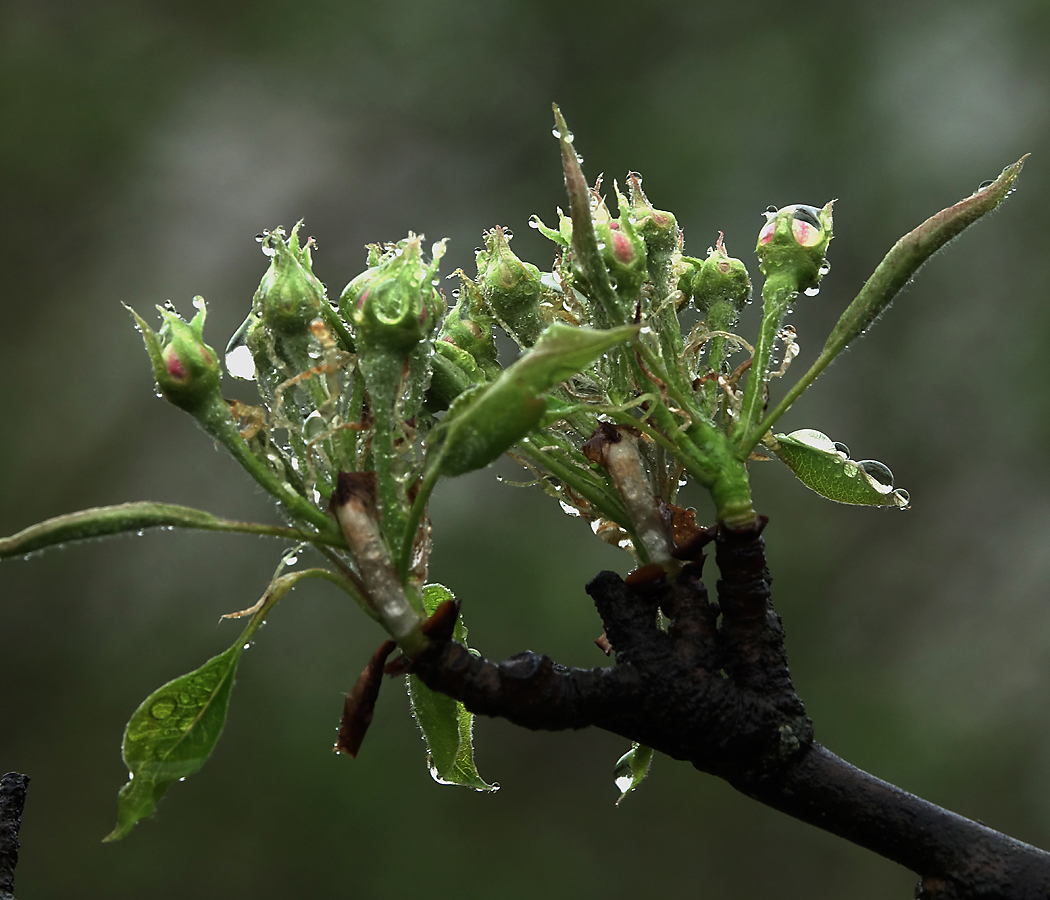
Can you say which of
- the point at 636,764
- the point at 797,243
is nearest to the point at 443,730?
the point at 636,764

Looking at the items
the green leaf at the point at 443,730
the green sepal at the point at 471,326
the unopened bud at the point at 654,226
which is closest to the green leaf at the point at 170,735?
the green leaf at the point at 443,730

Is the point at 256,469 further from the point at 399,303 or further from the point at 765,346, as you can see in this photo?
the point at 765,346

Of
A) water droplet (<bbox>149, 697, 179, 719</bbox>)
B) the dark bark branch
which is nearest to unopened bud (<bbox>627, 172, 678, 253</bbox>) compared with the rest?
water droplet (<bbox>149, 697, 179, 719</bbox>)

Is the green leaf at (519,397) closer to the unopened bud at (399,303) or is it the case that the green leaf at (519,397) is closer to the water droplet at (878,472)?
the unopened bud at (399,303)

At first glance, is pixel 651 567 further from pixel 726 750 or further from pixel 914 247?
pixel 914 247

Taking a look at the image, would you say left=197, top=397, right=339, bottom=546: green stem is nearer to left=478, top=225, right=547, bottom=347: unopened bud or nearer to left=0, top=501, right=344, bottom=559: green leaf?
left=0, top=501, right=344, bottom=559: green leaf

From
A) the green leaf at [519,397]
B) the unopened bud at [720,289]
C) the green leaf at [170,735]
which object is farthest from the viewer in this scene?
the unopened bud at [720,289]

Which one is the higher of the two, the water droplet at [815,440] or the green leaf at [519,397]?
the green leaf at [519,397]
